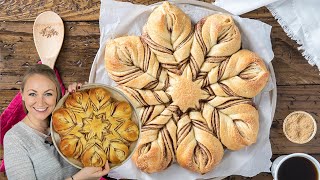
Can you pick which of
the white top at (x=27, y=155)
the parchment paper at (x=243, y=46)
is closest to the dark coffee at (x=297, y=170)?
the parchment paper at (x=243, y=46)

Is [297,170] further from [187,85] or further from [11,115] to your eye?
[11,115]

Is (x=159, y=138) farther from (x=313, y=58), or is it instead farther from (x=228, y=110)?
(x=313, y=58)

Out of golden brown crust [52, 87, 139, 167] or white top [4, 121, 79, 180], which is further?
white top [4, 121, 79, 180]

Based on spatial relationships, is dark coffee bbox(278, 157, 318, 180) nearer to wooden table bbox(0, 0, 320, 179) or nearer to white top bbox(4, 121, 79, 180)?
wooden table bbox(0, 0, 320, 179)

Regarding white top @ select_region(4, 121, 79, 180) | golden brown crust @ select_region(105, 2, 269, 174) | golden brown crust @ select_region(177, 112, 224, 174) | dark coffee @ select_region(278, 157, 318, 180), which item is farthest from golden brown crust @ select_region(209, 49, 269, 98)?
white top @ select_region(4, 121, 79, 180)

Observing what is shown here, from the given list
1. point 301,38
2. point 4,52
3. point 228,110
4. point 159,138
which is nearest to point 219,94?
point 228,110

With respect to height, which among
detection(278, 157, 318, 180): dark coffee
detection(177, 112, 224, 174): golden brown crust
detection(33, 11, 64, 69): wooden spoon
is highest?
detection(33, 11, 64, 69): wooden spoon
